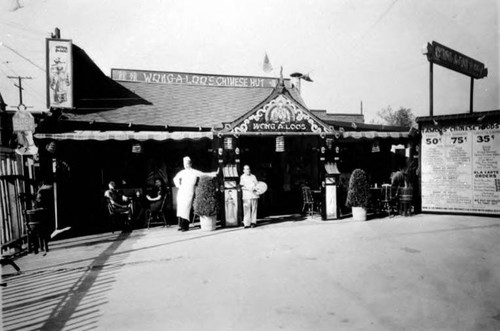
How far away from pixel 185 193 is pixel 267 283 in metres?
5.04

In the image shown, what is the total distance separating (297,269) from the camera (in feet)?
18.4

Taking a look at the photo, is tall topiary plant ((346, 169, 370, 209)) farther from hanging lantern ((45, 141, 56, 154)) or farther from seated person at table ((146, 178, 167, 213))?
hanging lantern ((45, 141, 56, 154))

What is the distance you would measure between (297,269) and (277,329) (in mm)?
2057

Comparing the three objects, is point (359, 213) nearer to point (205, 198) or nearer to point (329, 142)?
point (329, 142)

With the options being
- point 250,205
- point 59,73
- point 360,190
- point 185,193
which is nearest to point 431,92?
point 360,190

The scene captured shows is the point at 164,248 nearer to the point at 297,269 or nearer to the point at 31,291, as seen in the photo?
the point at 31,291

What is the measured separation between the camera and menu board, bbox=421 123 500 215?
9.92 metres

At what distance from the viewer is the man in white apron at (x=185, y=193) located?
9367 mm

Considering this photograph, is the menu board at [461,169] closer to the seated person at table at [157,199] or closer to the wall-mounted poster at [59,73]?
the seated person at table at [157,199]

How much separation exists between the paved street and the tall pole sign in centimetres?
567

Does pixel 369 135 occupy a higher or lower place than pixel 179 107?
lower

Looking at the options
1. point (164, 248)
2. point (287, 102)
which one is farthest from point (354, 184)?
point (164, 248)

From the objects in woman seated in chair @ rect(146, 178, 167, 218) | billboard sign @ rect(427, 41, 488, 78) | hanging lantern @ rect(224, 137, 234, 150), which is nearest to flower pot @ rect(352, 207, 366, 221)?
hanging lantern @ rect(224, 137, 234, 150)

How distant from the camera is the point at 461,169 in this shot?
10344 mm
